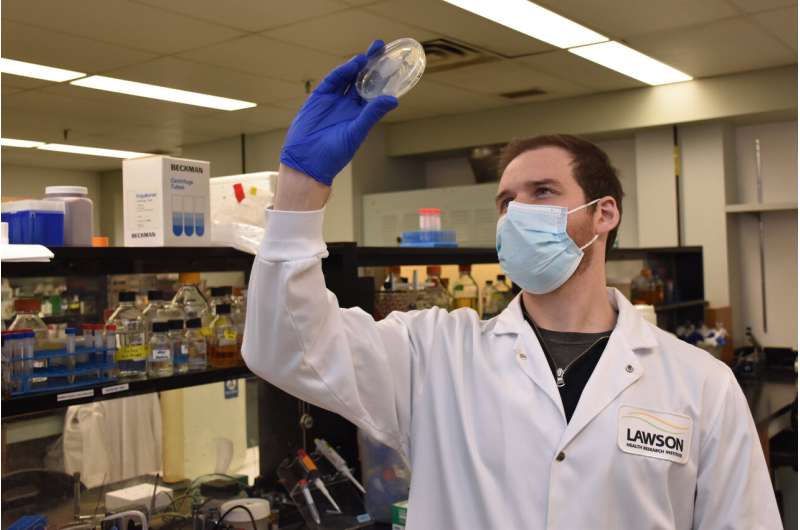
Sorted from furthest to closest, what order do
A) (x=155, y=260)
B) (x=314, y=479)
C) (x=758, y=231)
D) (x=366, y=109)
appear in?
(x=758, y=231) < (x=314, y=479) < (x=155, y=260) < (x=366, y=109)

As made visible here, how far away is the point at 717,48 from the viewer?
15.3 feet

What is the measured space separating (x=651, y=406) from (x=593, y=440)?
0.13 m

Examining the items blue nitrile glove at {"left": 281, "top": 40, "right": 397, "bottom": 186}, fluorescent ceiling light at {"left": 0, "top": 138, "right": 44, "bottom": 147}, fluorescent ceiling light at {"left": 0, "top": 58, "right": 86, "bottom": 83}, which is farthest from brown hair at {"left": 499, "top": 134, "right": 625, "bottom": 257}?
fluorescent ceiling light at {"left": 0, "top": 138, "right": 44, "bottom": 147}

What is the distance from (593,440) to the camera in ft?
4.46

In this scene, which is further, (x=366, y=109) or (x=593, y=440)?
(x=593, y=440)

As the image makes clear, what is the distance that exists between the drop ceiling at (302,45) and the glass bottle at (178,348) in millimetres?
2205

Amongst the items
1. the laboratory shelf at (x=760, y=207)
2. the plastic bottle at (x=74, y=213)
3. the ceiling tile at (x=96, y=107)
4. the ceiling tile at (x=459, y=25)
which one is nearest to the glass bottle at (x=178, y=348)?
the plastic bottle at (x=74, y=213)

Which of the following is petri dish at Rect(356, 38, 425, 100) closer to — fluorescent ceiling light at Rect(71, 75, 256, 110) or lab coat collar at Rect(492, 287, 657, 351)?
lab coat collar at Rect(492, 287, 657, 351)

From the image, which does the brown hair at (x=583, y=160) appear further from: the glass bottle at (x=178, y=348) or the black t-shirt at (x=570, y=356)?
the glass bottle at (x=178, y=348)

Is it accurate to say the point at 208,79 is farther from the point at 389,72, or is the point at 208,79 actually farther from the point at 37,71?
the point at 389,72

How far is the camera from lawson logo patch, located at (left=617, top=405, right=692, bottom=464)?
1.34m

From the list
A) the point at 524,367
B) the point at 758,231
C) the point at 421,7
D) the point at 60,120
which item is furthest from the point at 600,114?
the point at 524,367

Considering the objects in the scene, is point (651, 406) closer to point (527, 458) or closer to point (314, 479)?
point (527, 458)

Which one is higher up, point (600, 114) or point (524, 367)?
point (600, 114)
